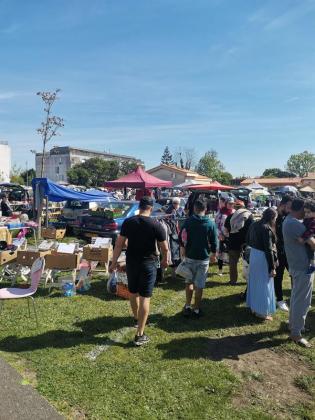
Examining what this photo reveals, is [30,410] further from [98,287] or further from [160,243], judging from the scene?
[98,287]

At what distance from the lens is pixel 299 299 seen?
4980 millimetres

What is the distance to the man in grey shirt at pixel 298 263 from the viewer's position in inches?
193

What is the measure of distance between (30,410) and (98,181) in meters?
84.2

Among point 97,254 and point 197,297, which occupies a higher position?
point 97,254

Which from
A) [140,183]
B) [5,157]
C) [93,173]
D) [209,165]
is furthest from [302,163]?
[140,183]

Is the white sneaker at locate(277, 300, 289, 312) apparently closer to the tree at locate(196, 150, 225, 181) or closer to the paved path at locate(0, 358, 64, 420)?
the paved path at locate(0, 358, 64, 420)

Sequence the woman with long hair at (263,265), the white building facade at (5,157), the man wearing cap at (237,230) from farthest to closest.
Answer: the white building facade at (5,157) → the man wearing cap at (237,230) → the woman with long hair at (263,265)

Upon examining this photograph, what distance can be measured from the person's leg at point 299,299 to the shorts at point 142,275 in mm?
1864

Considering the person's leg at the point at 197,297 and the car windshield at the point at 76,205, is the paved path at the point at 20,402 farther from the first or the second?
the car windshield at the point at 76,205

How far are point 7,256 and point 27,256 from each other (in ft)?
1.51

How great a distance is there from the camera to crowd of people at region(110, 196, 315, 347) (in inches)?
193

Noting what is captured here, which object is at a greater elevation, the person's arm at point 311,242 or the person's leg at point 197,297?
the person's arm at point 311,242

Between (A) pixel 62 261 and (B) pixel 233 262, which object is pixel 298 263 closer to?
(B) pixel 233 262

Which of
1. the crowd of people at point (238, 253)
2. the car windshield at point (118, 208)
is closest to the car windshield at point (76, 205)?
→ the car windshield at point (118, 208)
